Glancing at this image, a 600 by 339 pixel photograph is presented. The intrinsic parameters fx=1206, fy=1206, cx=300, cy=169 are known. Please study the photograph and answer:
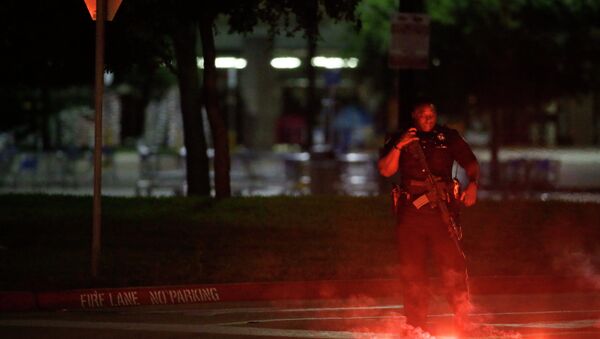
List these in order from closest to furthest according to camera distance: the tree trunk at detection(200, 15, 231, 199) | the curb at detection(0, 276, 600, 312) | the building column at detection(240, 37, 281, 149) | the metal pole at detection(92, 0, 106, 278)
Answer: the curb at detection(0, 276, 600, 312) < the metal pole at detection(92, 0, 106, 278) < the tree trunk at detection(200, 15, 231, 199) < the building column at detection(240, 37, 281, 149)

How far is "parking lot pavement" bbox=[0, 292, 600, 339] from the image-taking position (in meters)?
9.36

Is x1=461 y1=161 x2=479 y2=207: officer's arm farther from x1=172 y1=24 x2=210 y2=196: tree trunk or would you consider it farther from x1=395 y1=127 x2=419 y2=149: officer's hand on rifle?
x1=172 y1=24 x2=210 y2=196: tree trunk

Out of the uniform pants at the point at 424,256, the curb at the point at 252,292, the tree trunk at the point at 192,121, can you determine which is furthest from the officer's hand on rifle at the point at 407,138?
the tree trunk at the point at 192,121

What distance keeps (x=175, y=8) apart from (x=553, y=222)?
17.9 feet

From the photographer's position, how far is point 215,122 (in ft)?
53.7

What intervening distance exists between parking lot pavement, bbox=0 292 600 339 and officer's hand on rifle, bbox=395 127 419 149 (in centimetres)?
141

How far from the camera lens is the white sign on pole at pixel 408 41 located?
1472 centimetres

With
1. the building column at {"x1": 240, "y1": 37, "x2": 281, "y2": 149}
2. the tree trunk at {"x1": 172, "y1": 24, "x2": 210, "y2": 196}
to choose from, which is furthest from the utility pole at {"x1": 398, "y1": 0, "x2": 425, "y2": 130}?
the building column at {"x1": 240, "y1": 37, "x2": 281, "y2": 149}

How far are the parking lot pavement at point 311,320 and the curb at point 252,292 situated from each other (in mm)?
129

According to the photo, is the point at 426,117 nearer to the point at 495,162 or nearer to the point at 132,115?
the point at 495,162

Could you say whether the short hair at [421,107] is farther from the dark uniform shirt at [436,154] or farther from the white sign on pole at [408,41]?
the white sign on pole at [408,41]

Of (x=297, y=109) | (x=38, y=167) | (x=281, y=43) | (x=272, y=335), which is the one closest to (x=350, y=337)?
(x=272, y=335)

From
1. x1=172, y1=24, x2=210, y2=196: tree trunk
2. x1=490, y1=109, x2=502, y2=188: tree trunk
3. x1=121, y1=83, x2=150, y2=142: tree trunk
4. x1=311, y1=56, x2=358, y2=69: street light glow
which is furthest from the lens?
x1=121, y1=83, x2=150, y2=142: tree trunk

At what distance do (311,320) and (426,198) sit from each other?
208cm
